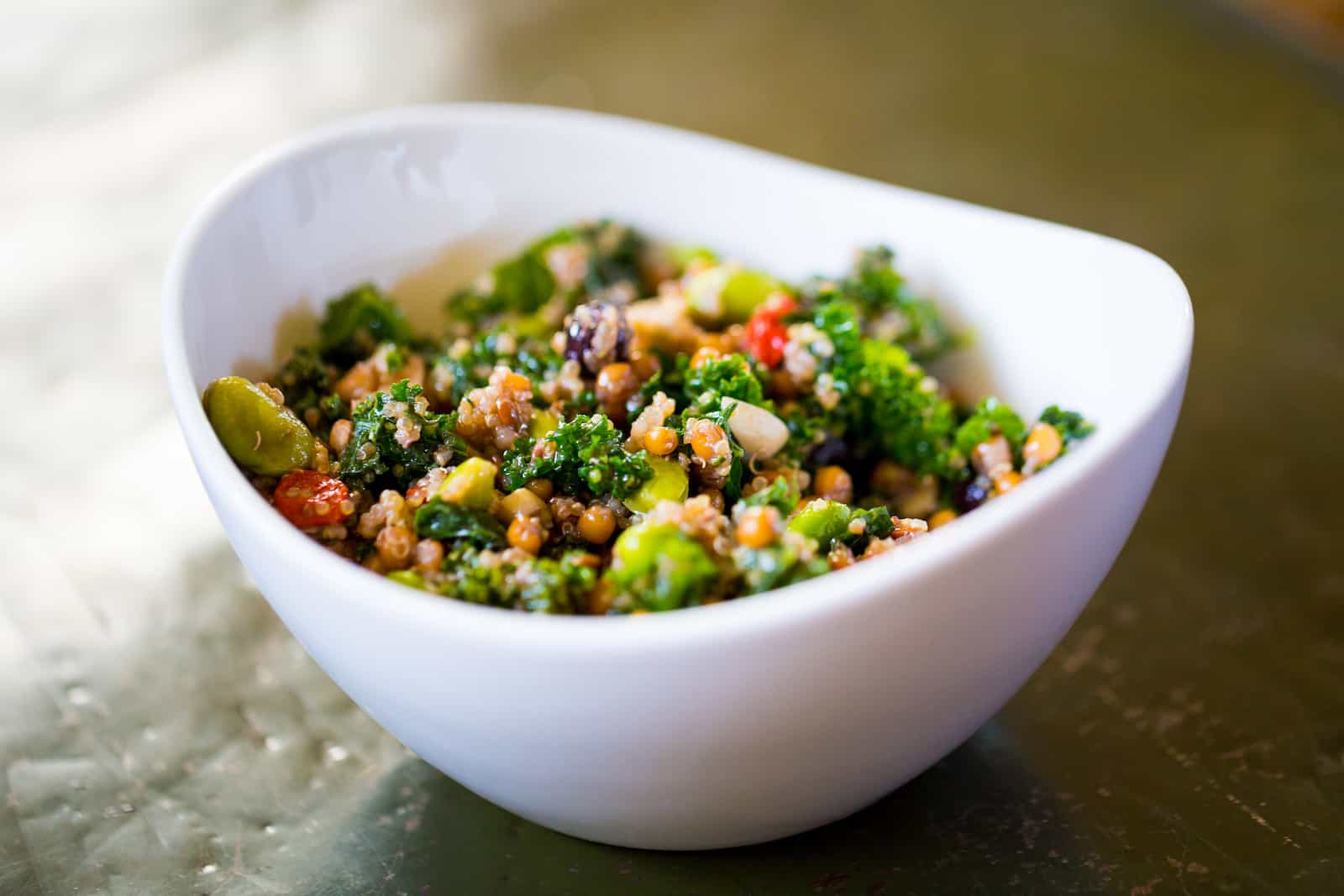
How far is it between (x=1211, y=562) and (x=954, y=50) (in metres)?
1.82

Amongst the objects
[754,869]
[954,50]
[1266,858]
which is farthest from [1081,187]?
[754,869]

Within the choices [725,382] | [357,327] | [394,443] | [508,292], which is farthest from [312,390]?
[725,382]

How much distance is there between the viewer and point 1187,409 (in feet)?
6.37

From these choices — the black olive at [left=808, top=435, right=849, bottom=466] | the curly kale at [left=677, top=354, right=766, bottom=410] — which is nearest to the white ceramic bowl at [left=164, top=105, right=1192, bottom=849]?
the black olive at [left=808, top=435, right=849, bottom=466]

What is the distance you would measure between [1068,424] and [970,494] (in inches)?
5.4

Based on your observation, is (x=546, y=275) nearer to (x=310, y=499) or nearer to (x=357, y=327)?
(x=357, y=327)

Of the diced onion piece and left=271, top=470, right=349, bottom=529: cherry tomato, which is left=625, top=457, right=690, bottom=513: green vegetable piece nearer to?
the diced onion piece

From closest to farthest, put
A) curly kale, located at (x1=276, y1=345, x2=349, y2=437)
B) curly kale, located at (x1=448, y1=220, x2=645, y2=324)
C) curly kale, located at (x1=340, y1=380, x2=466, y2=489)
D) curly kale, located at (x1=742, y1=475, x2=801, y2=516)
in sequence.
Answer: curly kale, located at (x1=742, y1=475, x2=801, y2=516) → curly kale, located at (x1=340, y1=380, x2=466, y2=489) → curly kale, located at (x1=276, y1=345, x2=349, y2=437) → curly kale, located at (x1=448, y1=220, x2=645, y2=324)

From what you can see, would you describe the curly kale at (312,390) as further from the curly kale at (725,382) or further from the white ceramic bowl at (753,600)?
the curly kale at (725,382)

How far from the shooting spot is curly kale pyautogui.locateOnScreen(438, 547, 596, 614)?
3.31 ft

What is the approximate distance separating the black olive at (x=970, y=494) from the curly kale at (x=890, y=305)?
222 mm

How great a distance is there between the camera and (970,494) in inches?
53.6

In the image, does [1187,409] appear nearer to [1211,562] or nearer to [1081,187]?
[1211,562]

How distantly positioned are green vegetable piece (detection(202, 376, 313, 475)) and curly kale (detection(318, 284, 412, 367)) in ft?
1.00
